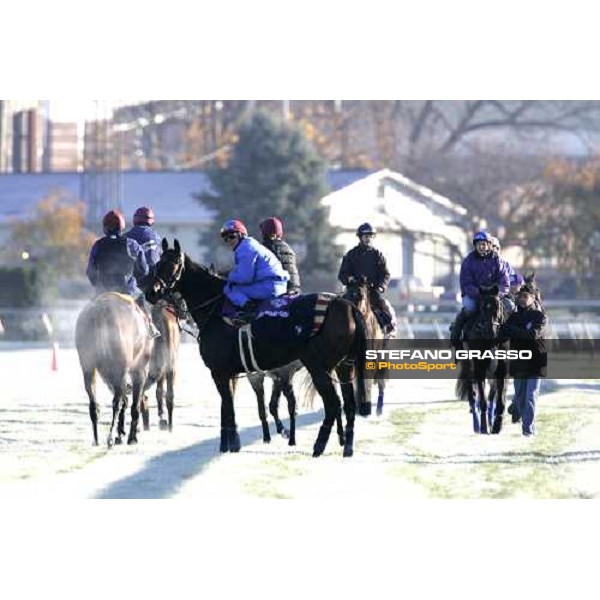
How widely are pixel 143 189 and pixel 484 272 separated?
57759mm

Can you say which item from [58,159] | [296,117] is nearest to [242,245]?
[296,117]

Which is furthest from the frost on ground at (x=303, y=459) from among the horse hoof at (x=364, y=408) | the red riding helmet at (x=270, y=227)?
the red riding helmet at (x=270, y=227)

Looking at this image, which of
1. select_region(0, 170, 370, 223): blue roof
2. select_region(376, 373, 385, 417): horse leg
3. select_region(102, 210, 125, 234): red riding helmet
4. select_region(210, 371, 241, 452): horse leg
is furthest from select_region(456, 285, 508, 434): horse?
select_region(0, 170, 370, 223): blue roof

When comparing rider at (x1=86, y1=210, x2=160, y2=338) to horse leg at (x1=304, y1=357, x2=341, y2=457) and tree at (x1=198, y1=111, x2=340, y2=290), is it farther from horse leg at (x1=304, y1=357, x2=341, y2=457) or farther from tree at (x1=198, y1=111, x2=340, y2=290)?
tree at (x1=198, y1=111, x2=340, y2=290)

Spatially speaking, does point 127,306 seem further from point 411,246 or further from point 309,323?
point 411,246

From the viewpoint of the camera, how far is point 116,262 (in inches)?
843

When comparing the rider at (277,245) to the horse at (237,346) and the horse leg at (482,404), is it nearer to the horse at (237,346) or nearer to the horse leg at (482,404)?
the horse at (237,346)

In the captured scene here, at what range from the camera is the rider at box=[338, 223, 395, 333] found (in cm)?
2386

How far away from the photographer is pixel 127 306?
67.8ft

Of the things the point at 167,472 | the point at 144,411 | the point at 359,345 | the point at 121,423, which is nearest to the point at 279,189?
the point at 144,411

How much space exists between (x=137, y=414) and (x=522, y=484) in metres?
4.92

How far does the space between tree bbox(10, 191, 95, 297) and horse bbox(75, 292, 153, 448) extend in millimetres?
46134

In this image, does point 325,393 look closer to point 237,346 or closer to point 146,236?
point 237,346

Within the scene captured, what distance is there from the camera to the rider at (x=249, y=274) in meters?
19.0
